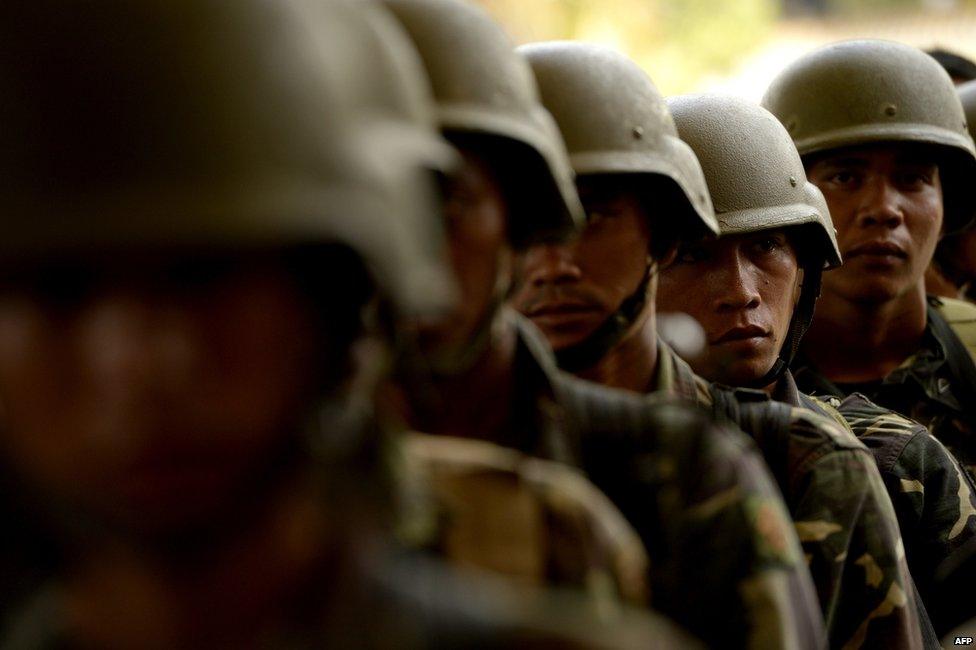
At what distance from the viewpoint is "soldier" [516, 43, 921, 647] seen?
124 inches

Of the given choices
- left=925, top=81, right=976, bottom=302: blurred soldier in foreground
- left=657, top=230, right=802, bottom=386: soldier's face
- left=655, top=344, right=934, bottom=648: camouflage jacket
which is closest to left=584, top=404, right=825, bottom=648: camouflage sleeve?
left=655, top=344, right=934, bottom=648: camouflage jacket

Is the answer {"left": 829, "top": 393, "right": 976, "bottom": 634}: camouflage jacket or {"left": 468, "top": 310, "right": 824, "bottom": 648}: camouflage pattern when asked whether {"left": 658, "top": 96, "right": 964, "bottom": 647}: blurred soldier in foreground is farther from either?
{"left": 468, "top": 310, "right": 824, "bottom": 648}: camouflage pattern

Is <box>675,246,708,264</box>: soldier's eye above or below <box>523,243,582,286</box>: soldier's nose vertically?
below

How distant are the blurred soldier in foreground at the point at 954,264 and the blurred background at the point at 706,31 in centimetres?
775

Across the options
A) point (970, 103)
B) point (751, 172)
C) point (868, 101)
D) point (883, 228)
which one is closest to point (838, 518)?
point (751, 172)

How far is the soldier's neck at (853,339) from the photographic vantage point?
5184 millimetres

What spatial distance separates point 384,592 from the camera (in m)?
1.43

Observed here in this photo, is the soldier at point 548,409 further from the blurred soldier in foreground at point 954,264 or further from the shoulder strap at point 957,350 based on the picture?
the blurred soldier in foreground at point 954,264

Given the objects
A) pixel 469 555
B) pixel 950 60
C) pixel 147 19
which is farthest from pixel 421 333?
pixel 950 60

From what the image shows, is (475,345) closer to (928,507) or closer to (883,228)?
(928,507)

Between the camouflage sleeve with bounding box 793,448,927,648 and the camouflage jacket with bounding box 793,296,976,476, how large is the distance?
1.72 meters

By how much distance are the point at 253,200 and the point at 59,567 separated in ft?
1.60

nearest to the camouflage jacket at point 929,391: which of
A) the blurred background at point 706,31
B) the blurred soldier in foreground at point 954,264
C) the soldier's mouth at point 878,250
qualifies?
the soldier's mouth at point 878,250

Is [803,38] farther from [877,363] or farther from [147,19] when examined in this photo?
[147,19]
